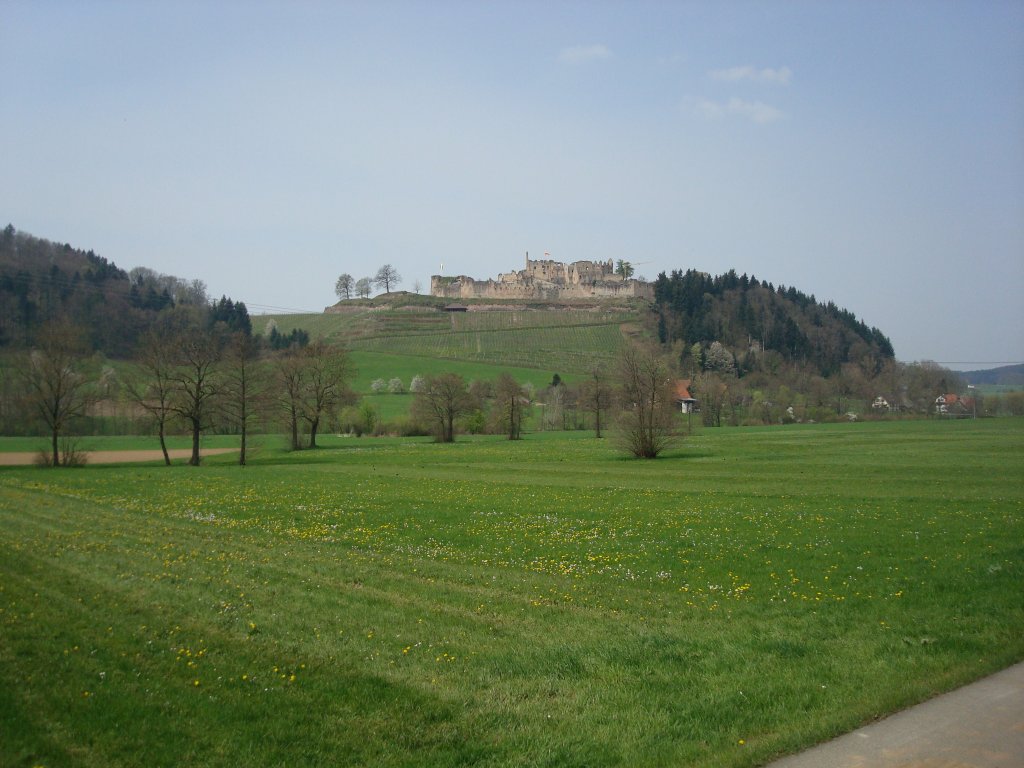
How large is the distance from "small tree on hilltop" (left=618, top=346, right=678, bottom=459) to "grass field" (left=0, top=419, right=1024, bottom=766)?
1271 inches

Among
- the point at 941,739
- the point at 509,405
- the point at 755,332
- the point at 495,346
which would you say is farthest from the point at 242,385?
the point at 755,332

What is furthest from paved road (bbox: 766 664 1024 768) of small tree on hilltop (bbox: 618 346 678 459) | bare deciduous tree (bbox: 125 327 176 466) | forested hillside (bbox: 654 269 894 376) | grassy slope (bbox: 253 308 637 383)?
forested hillside (bbox: 654 269 894 376)

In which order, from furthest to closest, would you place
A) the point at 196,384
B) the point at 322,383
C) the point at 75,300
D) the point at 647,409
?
the point at 75,300, the point at 322,383, the point at 196,384, the point at 647,409

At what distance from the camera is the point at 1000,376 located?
115438 millimetres

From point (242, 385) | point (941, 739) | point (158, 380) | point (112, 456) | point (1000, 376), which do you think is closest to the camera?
point (941, 739)

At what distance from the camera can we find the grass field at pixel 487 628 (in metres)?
7.38

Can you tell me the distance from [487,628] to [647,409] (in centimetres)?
5097

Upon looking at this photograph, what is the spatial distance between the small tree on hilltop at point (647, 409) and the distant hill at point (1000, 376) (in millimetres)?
54102

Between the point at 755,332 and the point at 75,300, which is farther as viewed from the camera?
the point at 755,332

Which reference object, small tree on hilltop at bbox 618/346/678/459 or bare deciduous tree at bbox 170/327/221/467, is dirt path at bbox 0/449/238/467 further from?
small tree on hilltop at bbox 618/346/678/459

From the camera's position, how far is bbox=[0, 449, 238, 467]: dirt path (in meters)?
58.5

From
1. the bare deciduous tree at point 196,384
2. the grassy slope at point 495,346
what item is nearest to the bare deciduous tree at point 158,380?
the bare deciduous tree at point 196,384

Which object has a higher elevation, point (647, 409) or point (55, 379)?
point (55, 379)

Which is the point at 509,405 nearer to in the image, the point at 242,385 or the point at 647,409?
the point at 647,409
